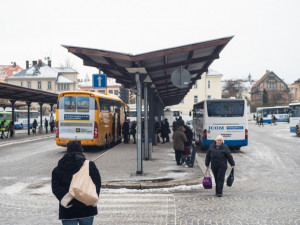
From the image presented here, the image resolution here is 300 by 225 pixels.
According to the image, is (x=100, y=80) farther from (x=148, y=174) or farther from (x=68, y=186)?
(x=68, y=186)

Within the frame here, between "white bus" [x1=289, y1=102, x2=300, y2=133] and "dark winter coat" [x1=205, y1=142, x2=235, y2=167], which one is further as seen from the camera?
"white bus" [x1=289, y1=102, x2=300, y2=133]

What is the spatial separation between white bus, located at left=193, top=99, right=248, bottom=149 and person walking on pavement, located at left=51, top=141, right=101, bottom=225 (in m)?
17.0

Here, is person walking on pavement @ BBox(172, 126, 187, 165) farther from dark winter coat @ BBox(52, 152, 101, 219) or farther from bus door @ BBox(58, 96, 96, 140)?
dark winter coat @ BBox(52, 152, 101, 219)

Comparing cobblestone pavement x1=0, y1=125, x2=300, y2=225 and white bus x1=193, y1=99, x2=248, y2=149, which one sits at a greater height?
white bus x1=193, y1=99, x2=248, y2=149

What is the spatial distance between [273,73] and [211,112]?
4198 inches

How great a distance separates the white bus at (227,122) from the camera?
20.9 meters

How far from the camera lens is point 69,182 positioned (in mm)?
4352

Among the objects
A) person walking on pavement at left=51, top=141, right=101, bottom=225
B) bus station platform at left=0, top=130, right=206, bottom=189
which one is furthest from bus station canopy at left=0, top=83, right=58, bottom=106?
person walking on pavement at left=51, top=141, right=101, bottom=225

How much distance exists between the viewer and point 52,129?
4903 cm

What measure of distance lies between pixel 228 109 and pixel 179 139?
289 inches

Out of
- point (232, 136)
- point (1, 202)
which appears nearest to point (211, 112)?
point (232, 136)

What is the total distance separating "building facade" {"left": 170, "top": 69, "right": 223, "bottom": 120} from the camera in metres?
94.6

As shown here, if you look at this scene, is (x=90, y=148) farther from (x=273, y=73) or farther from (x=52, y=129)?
(x=273, y=73)

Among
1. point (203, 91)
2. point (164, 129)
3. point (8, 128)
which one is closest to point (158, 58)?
point (164, 129)
